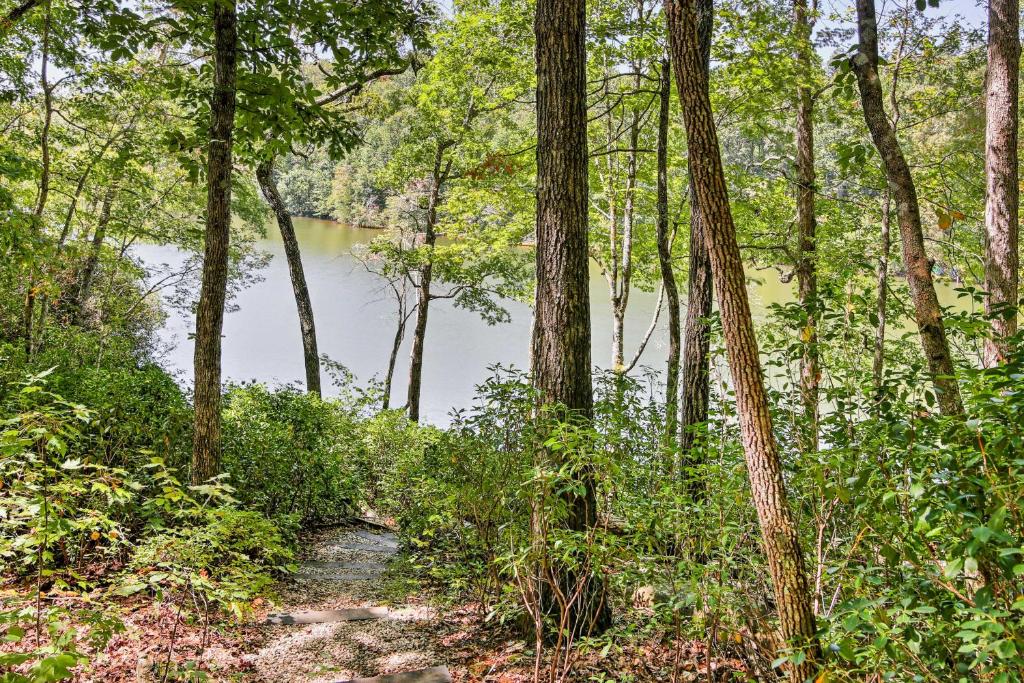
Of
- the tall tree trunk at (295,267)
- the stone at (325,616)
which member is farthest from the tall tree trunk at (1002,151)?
the tall tree trunk at (295,267)

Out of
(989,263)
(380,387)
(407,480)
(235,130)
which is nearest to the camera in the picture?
(989,263)

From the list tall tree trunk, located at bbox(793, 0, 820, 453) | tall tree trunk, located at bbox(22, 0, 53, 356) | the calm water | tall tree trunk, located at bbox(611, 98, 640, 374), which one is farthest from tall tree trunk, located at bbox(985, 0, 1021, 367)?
the calm water

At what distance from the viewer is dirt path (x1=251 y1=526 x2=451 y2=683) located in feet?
10.7

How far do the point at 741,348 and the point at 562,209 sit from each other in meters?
1.77

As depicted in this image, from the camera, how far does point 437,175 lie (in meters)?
11.8

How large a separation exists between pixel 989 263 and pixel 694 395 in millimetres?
2238

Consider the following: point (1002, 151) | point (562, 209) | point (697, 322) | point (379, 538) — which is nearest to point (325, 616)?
point (562, 209)

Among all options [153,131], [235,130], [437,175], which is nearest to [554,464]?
[235,130]

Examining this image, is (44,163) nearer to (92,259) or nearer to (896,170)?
(92,259)

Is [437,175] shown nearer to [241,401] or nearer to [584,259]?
[241,401]

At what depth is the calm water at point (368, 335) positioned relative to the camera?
19812 mm

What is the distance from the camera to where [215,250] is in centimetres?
430

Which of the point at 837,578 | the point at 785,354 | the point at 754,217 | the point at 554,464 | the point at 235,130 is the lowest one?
the point at 837,578

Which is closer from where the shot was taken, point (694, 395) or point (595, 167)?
point (694, 395)
